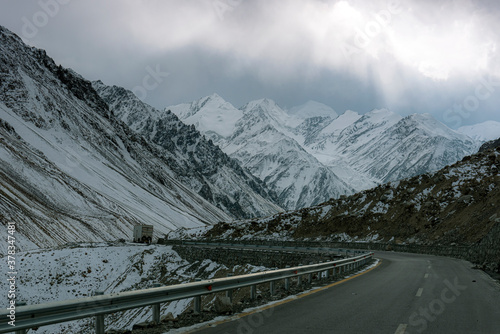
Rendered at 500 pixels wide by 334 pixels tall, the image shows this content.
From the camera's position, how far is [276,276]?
14.0 m

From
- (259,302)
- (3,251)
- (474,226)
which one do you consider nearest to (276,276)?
(259,302)

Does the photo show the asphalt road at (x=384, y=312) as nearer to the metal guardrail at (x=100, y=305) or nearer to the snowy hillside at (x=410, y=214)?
the metal guardrail at (x=100, y=305)

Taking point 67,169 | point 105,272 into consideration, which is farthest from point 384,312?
point 67,169

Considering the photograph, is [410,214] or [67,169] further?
[67,169]

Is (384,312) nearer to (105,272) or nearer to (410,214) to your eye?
(105,272)

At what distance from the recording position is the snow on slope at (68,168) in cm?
8656

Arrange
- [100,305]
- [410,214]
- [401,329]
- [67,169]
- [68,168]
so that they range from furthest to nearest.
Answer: [68,168]
[67,169]
[410,214]
[401,329]
[100,305]

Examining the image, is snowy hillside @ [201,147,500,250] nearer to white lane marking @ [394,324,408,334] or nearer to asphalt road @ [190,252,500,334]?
asphalt road @ [190,252,500,334]

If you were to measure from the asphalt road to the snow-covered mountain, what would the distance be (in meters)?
65.0

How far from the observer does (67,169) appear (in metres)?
123

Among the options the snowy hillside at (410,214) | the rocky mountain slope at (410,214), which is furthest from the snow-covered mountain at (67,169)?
the rocky mountain slope at (410,214)

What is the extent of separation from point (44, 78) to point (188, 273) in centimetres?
14978

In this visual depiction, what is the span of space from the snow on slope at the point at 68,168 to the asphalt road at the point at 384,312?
65.6 metres

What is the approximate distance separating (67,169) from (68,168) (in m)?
1.24
